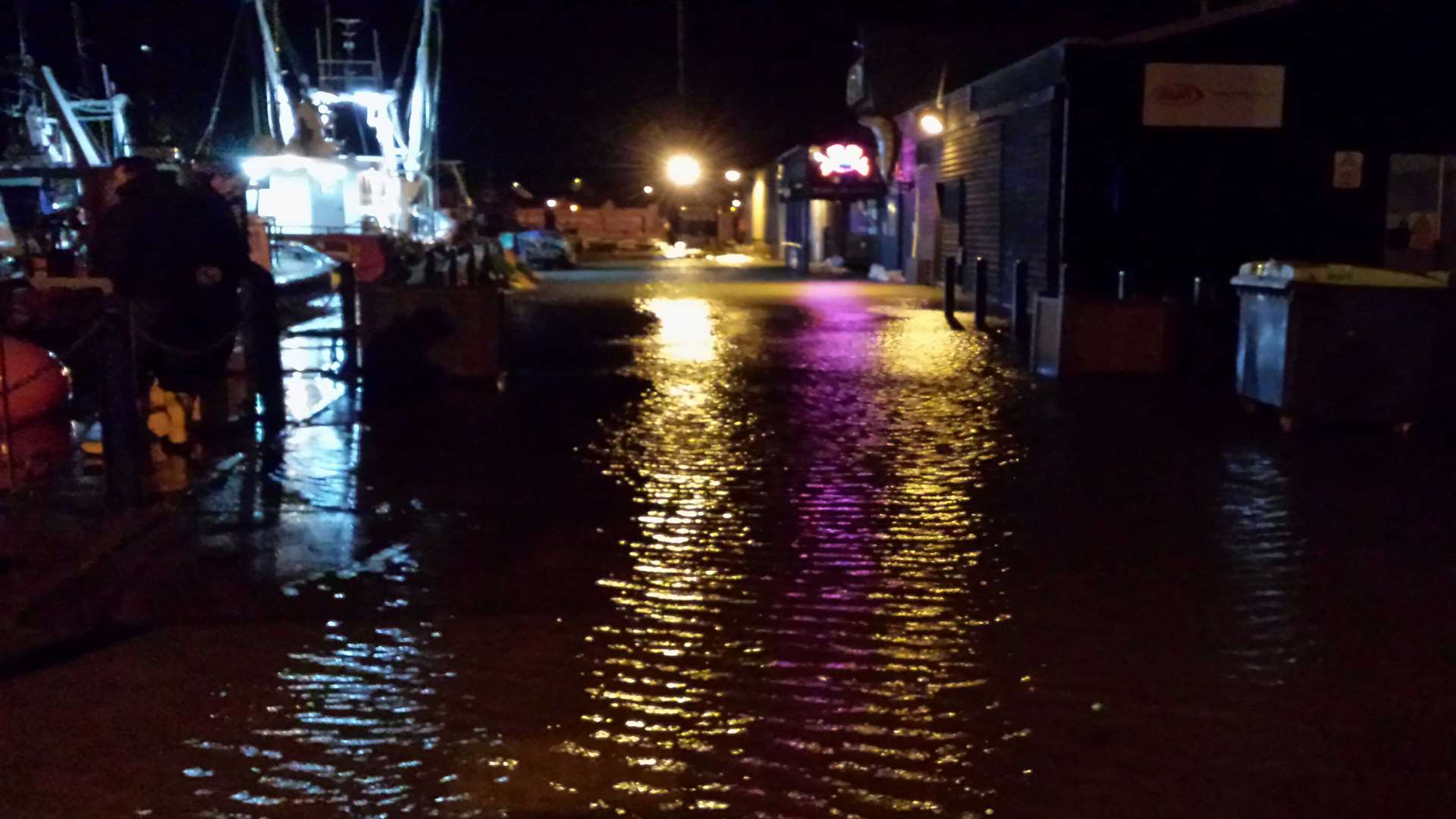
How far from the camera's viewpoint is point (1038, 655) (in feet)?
18.5

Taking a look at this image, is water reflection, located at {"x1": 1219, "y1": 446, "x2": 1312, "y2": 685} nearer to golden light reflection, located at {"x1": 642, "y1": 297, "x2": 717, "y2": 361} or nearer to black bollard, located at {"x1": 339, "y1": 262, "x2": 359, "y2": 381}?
golden light reflection, located at {"x1": 642, "y1": 297, "x2": 717, "y2": 361}

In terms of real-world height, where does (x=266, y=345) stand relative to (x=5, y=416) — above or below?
above

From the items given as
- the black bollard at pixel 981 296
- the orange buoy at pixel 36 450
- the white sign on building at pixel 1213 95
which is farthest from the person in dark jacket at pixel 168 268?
the white sign on building at pixel 1213 95

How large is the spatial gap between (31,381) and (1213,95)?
1461cm

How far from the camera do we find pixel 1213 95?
1844 centimetres

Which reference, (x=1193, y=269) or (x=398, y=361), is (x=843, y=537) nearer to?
(x=398, y=361)

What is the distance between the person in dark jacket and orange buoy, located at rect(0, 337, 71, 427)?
0.55 meters

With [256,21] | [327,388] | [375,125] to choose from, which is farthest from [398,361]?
[375,125]

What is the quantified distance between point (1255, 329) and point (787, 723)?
7374 mm

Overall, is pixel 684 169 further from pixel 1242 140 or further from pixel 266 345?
pixel 266 345

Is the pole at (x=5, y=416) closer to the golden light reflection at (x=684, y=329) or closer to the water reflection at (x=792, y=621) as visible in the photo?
the water reflection at (x=792, y=621)

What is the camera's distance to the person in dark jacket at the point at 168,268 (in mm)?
9336

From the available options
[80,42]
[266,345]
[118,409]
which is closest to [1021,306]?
[266,345]

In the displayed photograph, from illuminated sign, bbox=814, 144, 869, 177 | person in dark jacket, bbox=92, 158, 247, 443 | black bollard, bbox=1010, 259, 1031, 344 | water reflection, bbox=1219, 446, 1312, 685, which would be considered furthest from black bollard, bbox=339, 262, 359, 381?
illuminated sign, bbox=814, 144, 869, 177
